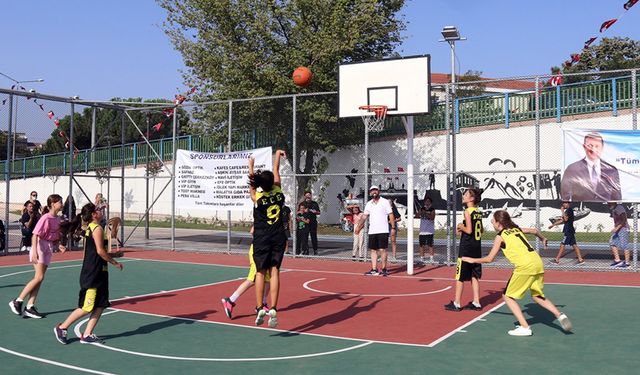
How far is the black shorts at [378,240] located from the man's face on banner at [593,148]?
5.20 meters

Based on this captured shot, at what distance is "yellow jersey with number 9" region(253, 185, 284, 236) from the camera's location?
887 cm

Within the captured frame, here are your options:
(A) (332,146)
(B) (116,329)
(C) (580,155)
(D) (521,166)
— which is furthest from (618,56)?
(B) (116,329)

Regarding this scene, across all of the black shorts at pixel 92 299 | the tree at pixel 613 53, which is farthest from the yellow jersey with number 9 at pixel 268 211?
the tree at pixel 613 53

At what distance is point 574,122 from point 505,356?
66.5 ft

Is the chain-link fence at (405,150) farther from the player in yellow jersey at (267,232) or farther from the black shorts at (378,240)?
the player in yellow jersey at (267,232)

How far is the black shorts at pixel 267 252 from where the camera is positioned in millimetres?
8883

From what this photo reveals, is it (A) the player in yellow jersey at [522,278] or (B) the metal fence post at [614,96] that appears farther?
(B) the metal fence post at [614,96]

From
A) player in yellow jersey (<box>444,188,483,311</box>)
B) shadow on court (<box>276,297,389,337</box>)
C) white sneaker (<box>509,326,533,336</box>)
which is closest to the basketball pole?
shadow on court (<box>276,297,389,337</box>)

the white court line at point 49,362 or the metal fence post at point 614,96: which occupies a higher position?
the metal fence post at point 614,96

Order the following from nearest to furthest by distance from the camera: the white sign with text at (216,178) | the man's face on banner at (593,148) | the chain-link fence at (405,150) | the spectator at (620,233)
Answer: the man's face on banner at (593,148) < the spectator at (620,233) < the white sign with text at (216,178) < the chain-link fence at (405,150)

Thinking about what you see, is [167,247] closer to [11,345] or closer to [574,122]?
[11,345]

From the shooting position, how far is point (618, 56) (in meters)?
46.0

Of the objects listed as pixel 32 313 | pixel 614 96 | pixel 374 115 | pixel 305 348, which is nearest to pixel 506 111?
pixel 614 96

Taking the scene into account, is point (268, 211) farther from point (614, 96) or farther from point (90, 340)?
point (614, 96)
